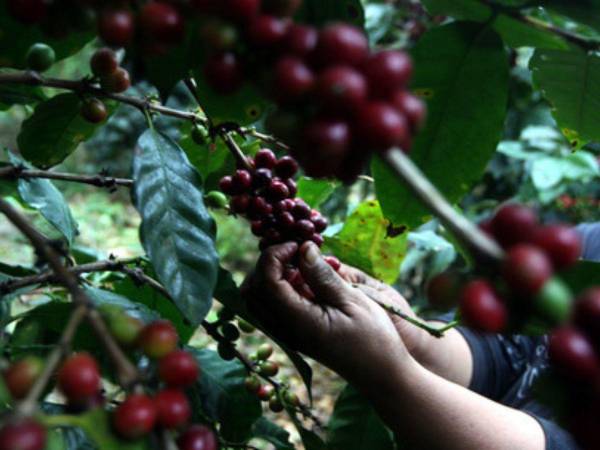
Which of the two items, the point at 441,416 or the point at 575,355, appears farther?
the point at 441,416

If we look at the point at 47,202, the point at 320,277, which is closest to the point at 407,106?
the point at 320,277

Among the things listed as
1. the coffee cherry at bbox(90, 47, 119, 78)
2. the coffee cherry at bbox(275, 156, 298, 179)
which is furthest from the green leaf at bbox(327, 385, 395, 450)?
the coffee cherry at bbox(90, 47, 119, 78)

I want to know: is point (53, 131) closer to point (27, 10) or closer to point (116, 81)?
point (116, 81)

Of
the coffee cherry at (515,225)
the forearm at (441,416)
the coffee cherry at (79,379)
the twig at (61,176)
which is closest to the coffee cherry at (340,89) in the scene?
the coffee cherry at (515,225)

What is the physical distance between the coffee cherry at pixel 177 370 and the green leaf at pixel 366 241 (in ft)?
2.18

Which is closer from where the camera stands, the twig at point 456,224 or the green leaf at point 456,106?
the twig at point 456,224

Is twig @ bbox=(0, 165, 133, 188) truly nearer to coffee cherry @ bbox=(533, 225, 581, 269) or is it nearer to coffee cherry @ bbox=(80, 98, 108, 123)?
coffee cherry @ bbox=(80, 98, 108, 123)

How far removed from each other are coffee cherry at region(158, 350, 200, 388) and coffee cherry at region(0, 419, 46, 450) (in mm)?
78

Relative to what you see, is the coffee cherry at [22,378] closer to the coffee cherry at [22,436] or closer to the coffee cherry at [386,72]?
the coffee cherry at [22,436]

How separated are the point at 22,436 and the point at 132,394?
64 millimetres

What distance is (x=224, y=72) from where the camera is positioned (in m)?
0.41

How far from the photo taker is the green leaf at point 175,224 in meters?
0.63

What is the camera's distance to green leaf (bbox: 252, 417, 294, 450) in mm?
949

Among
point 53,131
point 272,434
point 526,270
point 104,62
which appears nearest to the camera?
point 526,270
